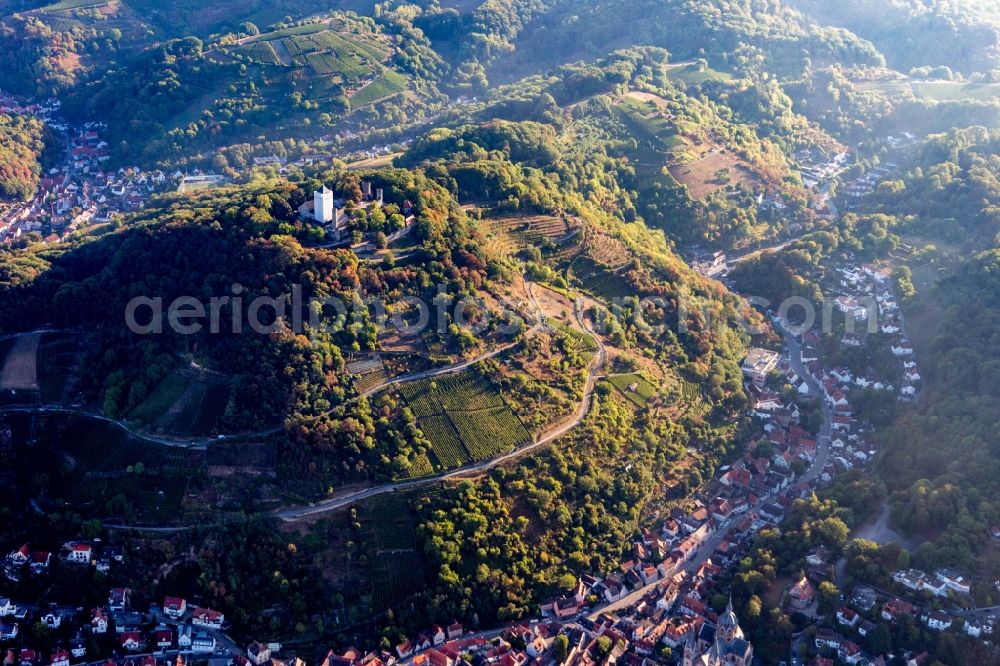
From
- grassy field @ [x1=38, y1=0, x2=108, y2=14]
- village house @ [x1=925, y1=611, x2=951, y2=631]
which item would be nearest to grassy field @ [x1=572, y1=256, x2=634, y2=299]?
village house @ [x1=925, y1=611, x2=951, y2=631]

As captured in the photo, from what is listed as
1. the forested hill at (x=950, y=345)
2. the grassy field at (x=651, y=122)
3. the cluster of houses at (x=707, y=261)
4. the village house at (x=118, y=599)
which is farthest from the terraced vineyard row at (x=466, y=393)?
the grassy field at (x=651, y=122)

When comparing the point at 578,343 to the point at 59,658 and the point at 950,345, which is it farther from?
the point at 59,658

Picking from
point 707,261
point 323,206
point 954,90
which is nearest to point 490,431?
point 323,206

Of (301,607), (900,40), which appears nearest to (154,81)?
(301,607)

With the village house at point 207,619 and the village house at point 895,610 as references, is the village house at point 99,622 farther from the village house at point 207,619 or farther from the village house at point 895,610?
the village house at point 895,610

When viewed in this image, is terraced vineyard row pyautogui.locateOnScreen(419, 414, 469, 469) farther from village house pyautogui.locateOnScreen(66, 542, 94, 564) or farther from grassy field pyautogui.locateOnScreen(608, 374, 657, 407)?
village house pyautogui.locateOnScreen(66, 542, 94, 564)
